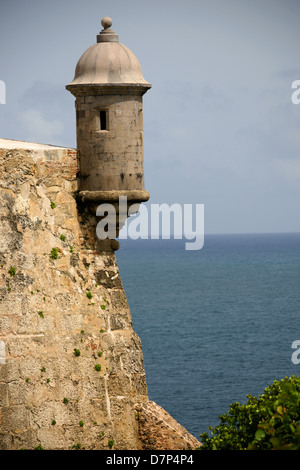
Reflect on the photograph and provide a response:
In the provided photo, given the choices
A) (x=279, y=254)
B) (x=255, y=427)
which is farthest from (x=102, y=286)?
(x=279, y=254)

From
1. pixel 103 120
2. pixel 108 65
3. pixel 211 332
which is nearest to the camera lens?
pixel 108 65

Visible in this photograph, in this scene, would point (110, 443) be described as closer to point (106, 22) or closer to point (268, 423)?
point (268, 423)

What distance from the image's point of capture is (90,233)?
21750mm

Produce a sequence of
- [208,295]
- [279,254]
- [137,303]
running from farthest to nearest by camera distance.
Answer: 1. [279,254]
2. [208,295]
3. [137,303]

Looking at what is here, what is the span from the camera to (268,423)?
17188mm

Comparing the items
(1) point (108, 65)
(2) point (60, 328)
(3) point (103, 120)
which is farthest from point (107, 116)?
(2) point (60, 328)

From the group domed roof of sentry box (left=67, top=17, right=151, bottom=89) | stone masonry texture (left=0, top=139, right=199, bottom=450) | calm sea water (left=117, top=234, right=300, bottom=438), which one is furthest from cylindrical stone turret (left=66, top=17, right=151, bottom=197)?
calm sea water (left=117, top=234, right=300, bottom=438)

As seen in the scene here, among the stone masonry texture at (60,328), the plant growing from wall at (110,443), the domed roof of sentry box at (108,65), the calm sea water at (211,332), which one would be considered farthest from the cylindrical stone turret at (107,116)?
the calm sea water at (211,332)

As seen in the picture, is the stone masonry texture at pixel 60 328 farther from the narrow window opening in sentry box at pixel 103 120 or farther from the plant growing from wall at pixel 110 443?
the narrow window opening in sentry box at pixel 103 120

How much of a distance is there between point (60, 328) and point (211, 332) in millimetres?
56711

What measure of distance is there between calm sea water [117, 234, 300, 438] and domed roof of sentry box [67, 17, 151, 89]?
84.9ft

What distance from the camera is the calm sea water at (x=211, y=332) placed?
5319 cm
